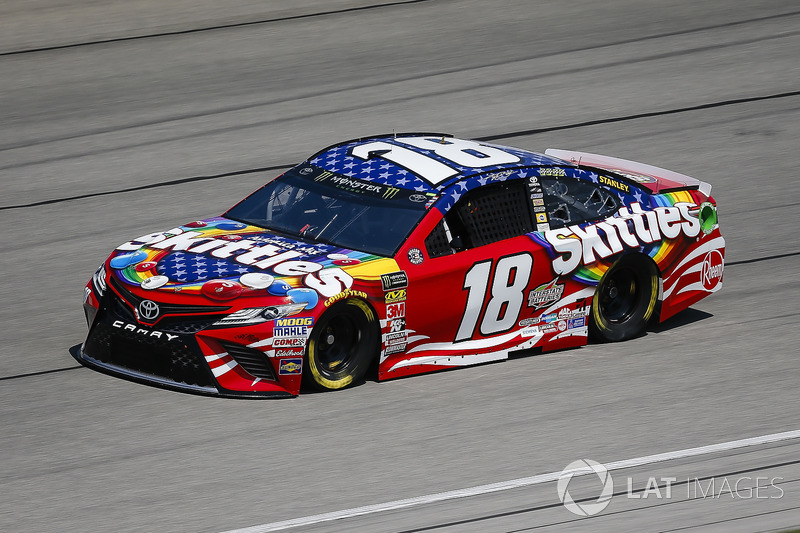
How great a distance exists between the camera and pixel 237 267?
740cm

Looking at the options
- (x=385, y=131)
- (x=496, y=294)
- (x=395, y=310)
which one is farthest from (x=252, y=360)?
(x=385, y=131)

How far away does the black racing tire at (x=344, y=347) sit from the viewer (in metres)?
7.35

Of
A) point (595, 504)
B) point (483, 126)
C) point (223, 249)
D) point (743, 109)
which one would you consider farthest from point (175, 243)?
point (743, 109)

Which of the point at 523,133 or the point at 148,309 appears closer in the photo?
the point at 148,309

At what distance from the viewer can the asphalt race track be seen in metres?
6.12

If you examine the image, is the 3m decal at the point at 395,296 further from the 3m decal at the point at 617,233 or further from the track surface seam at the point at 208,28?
the track surface seam at the point at 208,28

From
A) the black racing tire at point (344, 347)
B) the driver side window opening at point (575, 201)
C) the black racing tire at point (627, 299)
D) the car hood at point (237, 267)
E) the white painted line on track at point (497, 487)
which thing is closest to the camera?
the white painted line on track at point (497, 487)

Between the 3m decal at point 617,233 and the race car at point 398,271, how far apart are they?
12mm

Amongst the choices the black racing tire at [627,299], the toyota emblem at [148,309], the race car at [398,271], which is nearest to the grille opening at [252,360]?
the race car at [398,271]

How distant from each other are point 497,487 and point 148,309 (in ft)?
7.72

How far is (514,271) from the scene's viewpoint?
8102 mm

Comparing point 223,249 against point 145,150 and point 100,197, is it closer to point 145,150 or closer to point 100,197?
point 100,197

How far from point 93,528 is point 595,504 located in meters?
2.37

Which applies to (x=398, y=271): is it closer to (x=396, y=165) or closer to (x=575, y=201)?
(x=396, y=165)
